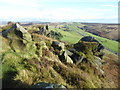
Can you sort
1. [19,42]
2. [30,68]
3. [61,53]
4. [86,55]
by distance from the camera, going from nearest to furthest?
[30,68] → [19,42] → [61,53] → [86,55]

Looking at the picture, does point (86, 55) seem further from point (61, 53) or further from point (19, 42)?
point (19, 42)

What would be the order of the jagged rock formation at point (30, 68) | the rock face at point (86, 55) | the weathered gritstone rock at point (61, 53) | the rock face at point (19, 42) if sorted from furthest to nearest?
1. the rock face at point (86, 55)
2. the weathered gritstone rock at point (61, 53)
3. the rock face at point (19, 42)
4. the jagged rock formation at point (30, 68)

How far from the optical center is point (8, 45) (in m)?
16.6

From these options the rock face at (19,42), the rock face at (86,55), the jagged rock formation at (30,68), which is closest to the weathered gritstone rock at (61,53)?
the jagged rock formation at (30,68)

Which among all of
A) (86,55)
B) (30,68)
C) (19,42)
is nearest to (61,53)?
(86,55)

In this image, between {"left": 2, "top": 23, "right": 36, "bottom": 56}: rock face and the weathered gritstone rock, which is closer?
{"left": 2, "top": 23, "right": 36, "bottom": 56}: rock face

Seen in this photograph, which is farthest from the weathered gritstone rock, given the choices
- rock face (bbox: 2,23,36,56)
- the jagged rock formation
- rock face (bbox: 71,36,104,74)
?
rock face (bbox: 2,23,36,56)

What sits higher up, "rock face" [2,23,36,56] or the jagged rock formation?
"rock face" [2,23,36,56]

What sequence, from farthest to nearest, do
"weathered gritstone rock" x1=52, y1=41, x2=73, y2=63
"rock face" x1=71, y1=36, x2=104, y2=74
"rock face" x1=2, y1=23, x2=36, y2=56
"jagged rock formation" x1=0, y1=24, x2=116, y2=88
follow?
"rock face" x1=71, y1=36, x2=104, y2=74 → "weathered gritstone rock" x1=52, y1=41, x2=73, y2=63 → "rock face" x1=2, y1=23, x2=36, y2=56 → "jagged rock formation" x1=0, y1=24, x2=116, y2=88

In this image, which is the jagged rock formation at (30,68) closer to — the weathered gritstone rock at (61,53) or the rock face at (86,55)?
the weathered gritstone rock at (61,53)

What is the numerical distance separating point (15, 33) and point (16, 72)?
363 inches

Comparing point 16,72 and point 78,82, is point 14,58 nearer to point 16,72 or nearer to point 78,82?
point 16,72

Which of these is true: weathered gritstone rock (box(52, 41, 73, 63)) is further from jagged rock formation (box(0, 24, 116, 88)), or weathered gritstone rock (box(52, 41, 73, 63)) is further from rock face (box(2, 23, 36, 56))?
rock face (box(2, 23, 36, 56))

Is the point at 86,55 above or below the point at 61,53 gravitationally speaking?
below
